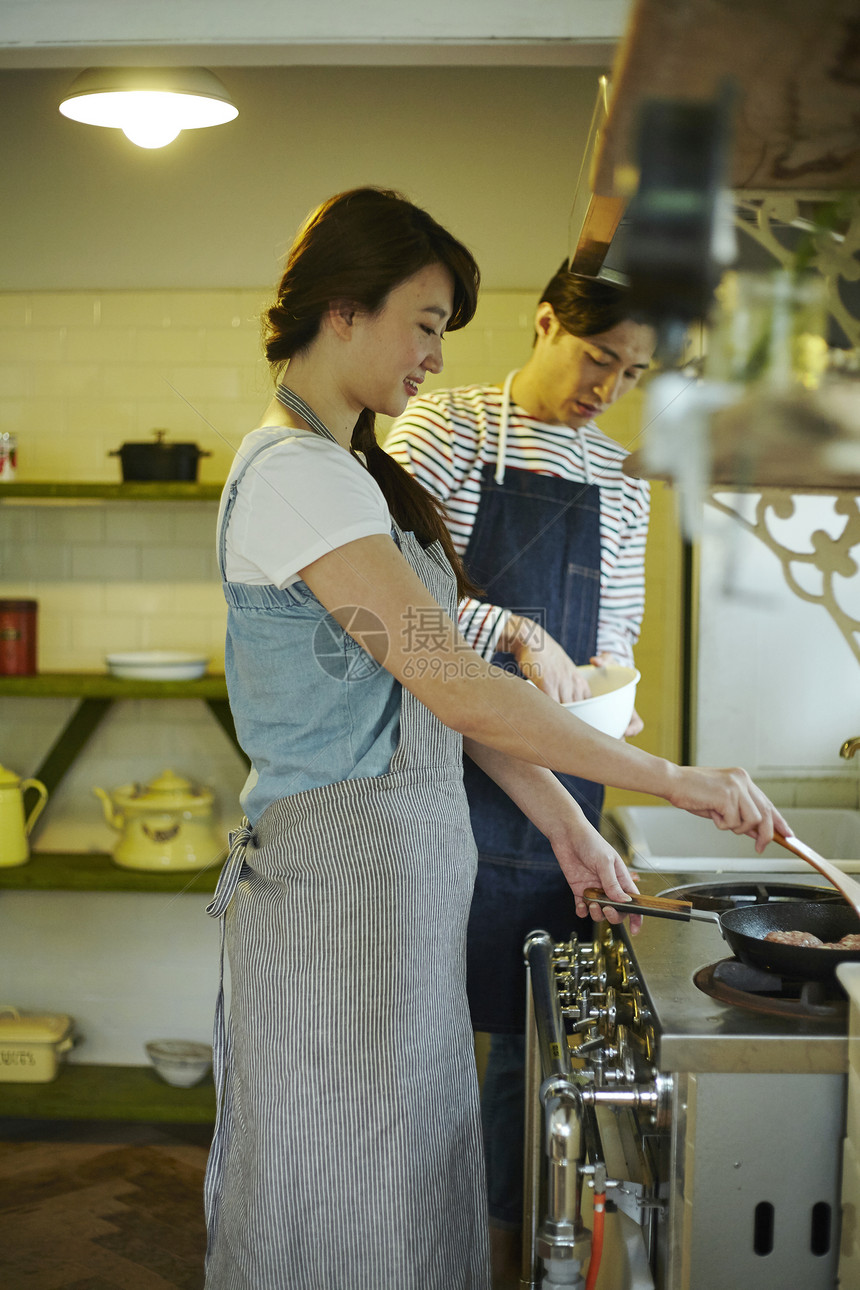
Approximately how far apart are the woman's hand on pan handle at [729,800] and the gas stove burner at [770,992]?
0.14 metres

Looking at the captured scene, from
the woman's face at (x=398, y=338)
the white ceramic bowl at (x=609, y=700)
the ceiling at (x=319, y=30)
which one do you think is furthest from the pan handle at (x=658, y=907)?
the ceiling at (x=319, y=30)

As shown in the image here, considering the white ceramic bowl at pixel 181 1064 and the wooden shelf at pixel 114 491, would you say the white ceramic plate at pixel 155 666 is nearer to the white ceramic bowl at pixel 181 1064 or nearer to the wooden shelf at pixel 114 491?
the wooden shelf at pixel 114 491

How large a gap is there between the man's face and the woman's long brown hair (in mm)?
587

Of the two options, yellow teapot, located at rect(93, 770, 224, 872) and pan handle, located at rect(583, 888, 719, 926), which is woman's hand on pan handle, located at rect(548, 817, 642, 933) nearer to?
pan handle, located at rect(583, 888, 719, 926)

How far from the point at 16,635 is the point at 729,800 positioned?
2.19 meters

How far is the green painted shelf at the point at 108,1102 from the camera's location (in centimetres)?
272

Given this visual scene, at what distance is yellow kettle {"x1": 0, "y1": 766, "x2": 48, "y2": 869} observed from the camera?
9.14 feet

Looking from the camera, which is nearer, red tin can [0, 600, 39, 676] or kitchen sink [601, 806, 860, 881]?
kitchen sink [601, 806, 860, 881]

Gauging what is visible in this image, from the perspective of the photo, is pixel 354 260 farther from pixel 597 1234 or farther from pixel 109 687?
pixel 109 687

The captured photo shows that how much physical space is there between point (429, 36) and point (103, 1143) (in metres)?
2.57

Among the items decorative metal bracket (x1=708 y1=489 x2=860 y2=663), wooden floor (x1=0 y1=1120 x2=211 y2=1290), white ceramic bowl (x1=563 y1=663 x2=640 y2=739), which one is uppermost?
decorative metal bracket (x1=708 y1=489 x2=860 y2=663)

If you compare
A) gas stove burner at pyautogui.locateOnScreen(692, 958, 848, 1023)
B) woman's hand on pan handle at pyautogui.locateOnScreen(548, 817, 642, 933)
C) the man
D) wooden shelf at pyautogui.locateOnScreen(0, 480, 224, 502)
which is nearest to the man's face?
the man

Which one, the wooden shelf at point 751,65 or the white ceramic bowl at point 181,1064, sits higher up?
the wooden shelf at point 751,65

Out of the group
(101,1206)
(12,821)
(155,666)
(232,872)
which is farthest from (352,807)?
(12,821)
